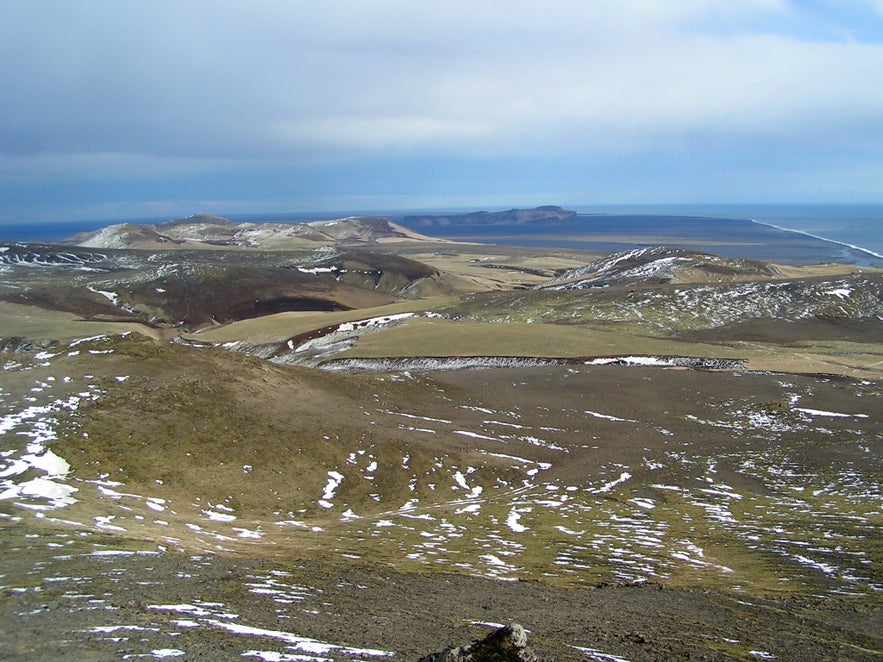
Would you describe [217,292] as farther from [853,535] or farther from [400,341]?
[853,535]

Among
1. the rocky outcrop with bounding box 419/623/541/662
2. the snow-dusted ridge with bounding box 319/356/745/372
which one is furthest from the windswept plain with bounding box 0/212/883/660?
the rocky outcrop with bounding box 419/623/541/662

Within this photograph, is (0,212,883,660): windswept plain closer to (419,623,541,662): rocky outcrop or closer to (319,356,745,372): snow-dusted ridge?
(319,356,745,372): snow-dusted ridge

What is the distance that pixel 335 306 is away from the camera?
134 m

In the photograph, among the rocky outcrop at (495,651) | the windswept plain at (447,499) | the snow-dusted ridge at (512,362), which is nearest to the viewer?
the rocky outcrop at (495,651)

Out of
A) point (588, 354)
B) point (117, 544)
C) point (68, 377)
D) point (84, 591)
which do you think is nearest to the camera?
point (84, 591)

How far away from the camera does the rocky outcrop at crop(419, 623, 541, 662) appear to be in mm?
8391

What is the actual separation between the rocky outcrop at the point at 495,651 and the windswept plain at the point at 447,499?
5.73 feet

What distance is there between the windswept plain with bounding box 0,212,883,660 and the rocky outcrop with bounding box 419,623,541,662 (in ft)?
5.73

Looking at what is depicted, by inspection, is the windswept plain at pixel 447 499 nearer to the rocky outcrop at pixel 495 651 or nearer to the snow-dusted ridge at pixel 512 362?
the snow-dusted ridge at pixel 512 362

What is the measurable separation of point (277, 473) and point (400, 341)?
43038mm

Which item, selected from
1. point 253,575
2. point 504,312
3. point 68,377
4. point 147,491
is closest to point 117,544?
point 253,575

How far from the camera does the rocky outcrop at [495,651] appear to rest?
839cm

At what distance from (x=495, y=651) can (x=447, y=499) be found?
18.5 meters

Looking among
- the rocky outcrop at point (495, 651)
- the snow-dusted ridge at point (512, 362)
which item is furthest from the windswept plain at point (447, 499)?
the rocky outcrop at point (495, 651)
